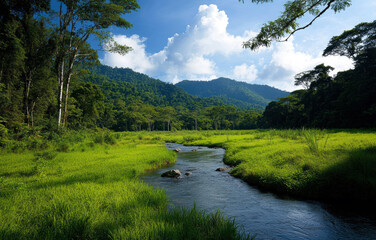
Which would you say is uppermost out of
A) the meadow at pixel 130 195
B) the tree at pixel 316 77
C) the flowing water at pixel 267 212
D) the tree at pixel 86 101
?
the tree at pixel 316 77

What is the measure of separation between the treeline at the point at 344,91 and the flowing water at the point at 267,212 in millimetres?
28948

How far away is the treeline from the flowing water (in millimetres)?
28948

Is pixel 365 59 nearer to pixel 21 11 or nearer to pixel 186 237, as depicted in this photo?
pixel 186 237

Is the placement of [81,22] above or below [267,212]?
above

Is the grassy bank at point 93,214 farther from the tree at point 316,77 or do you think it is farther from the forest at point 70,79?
the tree at point 316,77

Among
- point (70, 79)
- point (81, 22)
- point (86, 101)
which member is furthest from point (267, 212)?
point (86, 101)

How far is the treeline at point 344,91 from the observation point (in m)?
28.1

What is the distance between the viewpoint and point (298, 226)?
5172 millimetres

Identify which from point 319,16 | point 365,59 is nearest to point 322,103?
point 365,59

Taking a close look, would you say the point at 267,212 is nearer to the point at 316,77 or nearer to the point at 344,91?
the point at 344,91

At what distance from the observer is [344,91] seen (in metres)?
33.0

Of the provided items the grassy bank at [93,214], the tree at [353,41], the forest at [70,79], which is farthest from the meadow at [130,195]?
the tree at [353,41]

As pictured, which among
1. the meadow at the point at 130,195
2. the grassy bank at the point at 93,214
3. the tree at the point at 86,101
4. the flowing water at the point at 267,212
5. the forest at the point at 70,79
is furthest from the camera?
the tree at the point at 86,101

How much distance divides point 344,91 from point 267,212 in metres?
38.8
